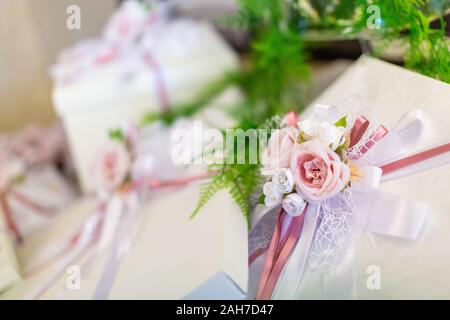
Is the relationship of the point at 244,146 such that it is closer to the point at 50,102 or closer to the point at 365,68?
the point at 365,68

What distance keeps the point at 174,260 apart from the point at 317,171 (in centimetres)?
21

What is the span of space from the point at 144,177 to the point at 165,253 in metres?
0.22

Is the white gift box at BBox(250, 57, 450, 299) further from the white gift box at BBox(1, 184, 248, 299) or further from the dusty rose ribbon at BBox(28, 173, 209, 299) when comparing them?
the dusty rose ribbon at BBox(28, 173, 209, 299)

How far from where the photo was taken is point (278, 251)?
474 mm

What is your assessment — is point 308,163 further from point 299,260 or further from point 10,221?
point 10,221

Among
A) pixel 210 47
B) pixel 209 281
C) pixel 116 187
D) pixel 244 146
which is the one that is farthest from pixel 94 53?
pixel 209 281

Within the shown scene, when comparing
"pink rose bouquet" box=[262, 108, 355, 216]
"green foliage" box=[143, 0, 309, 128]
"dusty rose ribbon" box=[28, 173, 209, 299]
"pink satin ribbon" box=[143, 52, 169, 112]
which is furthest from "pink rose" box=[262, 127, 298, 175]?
"pink satin ribbon" box=[143, 52, 169, 112]

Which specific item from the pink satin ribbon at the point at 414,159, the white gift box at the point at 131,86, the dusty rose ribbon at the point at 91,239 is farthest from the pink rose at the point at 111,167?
the pink satin ribbon at the point at 414,159

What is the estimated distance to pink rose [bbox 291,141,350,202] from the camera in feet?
1.39

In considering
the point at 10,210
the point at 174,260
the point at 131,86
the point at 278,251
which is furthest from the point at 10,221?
the point at 278,251

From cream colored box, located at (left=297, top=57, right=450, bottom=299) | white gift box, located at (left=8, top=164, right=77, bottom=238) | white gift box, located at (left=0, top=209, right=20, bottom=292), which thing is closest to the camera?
cream colored box, located at (left=297, top=57, right=450, bottom=299)

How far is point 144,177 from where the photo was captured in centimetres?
74

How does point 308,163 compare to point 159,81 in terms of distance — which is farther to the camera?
point 159,81

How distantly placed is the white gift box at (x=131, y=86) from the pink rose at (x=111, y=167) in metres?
0.14
